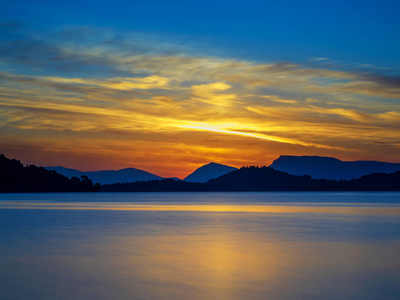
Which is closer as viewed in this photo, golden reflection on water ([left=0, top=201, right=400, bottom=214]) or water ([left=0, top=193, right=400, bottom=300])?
water ([left=0, top=193, right=400, bottom=300])

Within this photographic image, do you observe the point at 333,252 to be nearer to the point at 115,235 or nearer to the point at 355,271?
the point at 355,271

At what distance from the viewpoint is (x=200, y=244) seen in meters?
24.8

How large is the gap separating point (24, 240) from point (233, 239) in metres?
11.5

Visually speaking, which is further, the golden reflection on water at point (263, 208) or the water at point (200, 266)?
the golden reflection on water at point (263, 208)

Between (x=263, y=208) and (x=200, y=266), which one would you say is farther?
(x=263, y=208)

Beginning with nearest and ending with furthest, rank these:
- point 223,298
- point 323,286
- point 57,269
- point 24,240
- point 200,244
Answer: point 223,298 → point 323,286 → point 57,269 → point 200,244 → point 24,240

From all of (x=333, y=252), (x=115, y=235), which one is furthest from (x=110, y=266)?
(x=115, y=235)

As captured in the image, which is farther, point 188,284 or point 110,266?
point 110,266

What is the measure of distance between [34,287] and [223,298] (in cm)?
572

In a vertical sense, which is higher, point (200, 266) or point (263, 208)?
point (200, 266)

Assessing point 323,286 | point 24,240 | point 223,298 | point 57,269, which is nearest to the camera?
point 223,298

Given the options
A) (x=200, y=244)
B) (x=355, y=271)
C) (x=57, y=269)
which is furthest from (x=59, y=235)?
(x=355, y=271)

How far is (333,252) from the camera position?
2166 cm

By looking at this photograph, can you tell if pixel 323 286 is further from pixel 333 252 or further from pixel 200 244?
pixel 200 244
